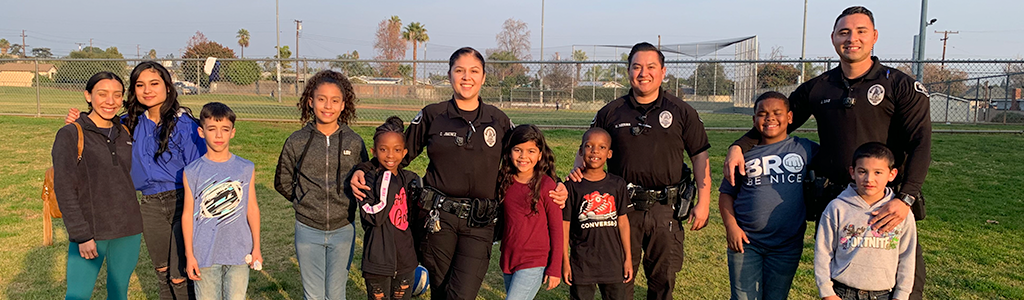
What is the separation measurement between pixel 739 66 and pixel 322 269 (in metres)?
12.4

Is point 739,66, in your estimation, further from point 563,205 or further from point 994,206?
point 563,205

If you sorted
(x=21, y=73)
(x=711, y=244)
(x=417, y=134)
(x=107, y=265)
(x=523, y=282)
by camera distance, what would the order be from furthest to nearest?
(x=21, y=73), (x=711, y=244), (x=417, y=134), (x=107, y=265), (x=523, y=282)

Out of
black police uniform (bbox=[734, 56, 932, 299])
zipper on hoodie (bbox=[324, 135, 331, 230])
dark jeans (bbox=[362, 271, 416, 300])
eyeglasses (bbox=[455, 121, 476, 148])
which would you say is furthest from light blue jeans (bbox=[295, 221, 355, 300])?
black police uniform (bbox=[734, 56, 932, 299])

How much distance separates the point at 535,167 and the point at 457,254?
69cm

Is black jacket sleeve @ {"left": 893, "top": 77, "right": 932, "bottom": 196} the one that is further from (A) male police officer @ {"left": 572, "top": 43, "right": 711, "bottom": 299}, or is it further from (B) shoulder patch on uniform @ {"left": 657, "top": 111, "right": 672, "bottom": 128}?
(B) shoulder patch on uniform @ {"left": 657, "top": 111, "right": 672, "bottom": 128}

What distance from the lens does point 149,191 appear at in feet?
11.9

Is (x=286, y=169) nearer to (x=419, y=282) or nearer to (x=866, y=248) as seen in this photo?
(x=419, y=282)

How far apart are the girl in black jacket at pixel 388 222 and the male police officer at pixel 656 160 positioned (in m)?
1.32

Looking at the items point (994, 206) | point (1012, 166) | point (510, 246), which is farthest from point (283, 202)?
point (1012, 166)

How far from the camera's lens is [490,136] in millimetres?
3605

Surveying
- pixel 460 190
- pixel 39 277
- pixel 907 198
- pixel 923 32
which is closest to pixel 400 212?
pixel 460 190

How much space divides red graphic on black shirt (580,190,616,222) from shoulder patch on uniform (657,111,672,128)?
0.57m

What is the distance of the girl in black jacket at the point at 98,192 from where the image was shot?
328 centimetres

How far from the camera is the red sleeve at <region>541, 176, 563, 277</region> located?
11.4 feet
